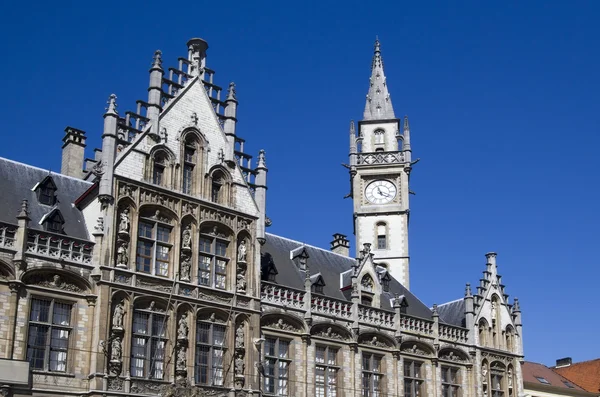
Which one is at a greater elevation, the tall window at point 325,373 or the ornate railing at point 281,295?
the ornate railing at point 281,295

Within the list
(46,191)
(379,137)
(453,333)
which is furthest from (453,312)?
(46,191)

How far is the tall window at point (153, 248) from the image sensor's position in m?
36.3

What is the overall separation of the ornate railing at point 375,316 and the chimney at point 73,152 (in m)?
15.5

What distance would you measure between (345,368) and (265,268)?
607 centimetres

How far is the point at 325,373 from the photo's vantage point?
4112 centimetres

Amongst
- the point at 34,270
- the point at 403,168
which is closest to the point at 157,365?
the point at 34,270

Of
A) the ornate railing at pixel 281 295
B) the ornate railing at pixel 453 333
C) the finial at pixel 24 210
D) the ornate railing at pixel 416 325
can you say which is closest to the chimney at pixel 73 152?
the finial at pixel 24 210

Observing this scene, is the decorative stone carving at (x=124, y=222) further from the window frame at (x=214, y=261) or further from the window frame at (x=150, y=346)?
the window frame at (x=214, y=261)

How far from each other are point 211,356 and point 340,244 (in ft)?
58.9

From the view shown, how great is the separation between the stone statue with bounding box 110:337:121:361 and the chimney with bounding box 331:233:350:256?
21.7 metres

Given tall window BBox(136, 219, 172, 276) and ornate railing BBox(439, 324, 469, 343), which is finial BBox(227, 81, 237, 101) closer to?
tall window BBox(136, 219, 172, 276)

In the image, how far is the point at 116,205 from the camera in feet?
118

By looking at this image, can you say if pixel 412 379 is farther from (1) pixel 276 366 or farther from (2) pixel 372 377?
(1) pixel 276 366

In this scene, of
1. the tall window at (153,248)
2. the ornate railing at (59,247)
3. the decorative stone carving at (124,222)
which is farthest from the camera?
the tall window at (153,248)
